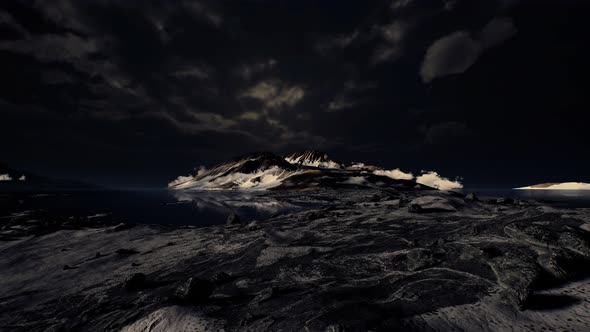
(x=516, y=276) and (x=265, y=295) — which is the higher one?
(x=516, y=276)

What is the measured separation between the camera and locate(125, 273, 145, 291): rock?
15.2 meters

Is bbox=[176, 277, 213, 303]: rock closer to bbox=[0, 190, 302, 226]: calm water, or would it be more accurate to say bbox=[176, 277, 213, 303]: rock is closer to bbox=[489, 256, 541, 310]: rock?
bbox=[489, 256, 541, 310]: rock

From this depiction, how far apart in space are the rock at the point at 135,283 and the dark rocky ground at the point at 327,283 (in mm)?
68

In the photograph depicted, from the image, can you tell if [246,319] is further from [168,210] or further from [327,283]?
[168,210]

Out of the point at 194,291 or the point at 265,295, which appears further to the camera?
the point at 194,291

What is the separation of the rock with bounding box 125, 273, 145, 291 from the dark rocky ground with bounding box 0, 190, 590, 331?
68 millimetres

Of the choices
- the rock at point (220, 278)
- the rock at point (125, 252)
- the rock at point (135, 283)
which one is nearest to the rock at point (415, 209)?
the rock at point (220, 278)

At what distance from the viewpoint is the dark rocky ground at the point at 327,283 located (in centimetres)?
932

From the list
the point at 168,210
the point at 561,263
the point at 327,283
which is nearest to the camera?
the point at 561,263

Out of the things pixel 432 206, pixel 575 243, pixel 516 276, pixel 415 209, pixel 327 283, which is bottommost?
pixel 327 283

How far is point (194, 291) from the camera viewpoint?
12.1 metres

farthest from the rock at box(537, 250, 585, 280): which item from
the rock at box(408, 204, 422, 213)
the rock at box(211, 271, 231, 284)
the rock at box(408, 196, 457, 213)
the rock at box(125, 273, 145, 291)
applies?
the rock at box(125, 273, 145, 291)

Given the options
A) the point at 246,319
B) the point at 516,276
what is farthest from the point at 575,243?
the point at 246,319

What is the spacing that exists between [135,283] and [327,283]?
11.6m
